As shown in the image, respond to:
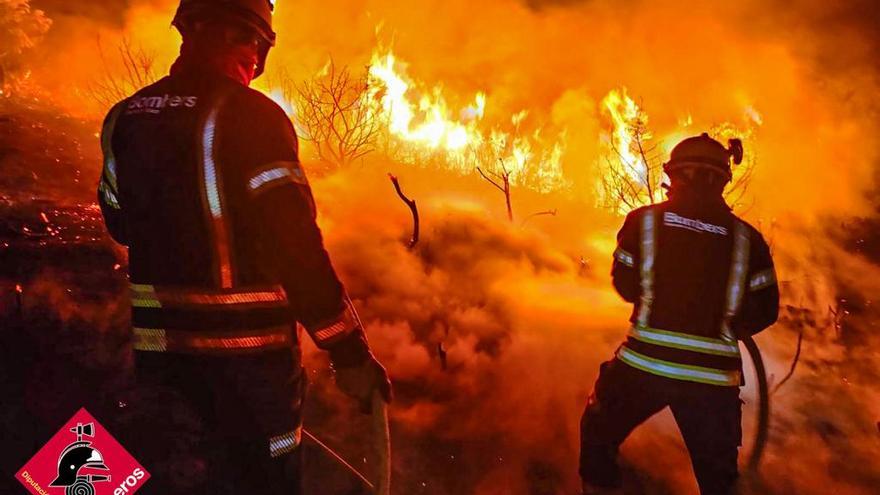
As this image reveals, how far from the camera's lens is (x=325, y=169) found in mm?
19234

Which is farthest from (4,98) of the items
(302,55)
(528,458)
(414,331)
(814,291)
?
(814,291)

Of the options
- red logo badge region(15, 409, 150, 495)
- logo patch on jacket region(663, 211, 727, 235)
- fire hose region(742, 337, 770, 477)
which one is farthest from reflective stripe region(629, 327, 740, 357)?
red logo badge region(15, 409, 150, 495)

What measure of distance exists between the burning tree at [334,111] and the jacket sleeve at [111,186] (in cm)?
1810

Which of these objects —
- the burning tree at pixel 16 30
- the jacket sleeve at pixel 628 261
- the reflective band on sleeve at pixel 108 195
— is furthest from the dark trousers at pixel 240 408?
the burning tree at pixel 16 30

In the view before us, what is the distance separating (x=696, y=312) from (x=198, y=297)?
Answer: 234cm

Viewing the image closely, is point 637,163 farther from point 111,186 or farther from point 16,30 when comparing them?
point 16,30

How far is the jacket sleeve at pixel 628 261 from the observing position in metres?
2.88

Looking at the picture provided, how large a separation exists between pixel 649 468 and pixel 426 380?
7.50ft

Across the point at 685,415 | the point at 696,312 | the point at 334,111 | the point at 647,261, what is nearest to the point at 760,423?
the point at 685,415

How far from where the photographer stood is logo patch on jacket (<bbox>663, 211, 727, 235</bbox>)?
8.70 feet

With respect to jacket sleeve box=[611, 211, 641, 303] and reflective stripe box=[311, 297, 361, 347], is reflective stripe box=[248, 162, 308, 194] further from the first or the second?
jacket sleeve box=[611, 211, 641, 303]

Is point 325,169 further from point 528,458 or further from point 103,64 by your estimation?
point 528,458

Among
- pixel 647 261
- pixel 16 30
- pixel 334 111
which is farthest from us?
pixel 334 111

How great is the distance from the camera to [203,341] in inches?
68.1
